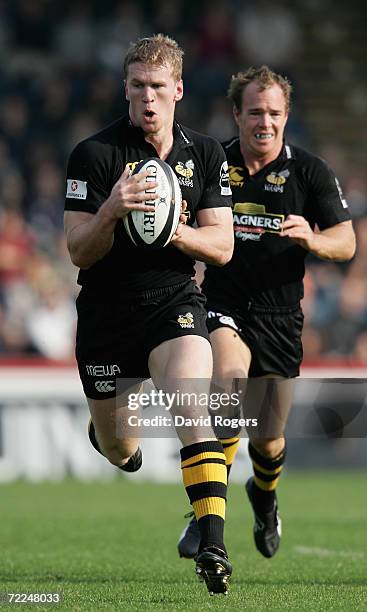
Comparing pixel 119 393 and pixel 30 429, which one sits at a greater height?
pixel 119 393

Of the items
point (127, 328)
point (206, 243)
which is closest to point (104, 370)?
point (127, 328)

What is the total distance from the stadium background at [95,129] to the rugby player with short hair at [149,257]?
8.14 m

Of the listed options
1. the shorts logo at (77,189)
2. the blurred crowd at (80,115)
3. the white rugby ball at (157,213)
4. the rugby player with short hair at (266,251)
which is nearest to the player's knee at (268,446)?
the rugby player with short hair at (266,251)

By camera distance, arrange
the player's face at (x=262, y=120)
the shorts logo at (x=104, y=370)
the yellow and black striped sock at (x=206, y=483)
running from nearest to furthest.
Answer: the yellow and black striped sock at (x=206, y=483) → the shorts logo at (x=104, y=370) → the player's face at (x=262, y=120)

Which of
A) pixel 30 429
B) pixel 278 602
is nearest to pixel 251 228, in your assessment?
pixel 278 602

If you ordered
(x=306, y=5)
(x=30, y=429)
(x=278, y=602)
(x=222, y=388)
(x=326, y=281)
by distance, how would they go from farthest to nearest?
1. (x=306, y=5)
2. (x=326, y=281)
3. (x=30, y=429)
4. (x=222, y=388)
5. (x=278, y=602)

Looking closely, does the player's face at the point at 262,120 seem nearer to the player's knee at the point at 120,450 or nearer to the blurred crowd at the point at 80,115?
the player's knee at the point at 120,450

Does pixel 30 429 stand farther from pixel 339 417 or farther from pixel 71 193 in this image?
pixel 71 193

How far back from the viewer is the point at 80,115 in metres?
18.9

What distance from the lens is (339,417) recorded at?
15.6 metres

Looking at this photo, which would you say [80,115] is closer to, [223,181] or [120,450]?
[120,450]

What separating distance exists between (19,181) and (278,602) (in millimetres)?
12188

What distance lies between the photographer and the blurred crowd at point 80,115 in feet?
53.3

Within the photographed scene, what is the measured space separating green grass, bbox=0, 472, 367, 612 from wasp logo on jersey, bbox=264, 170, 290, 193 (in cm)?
238
